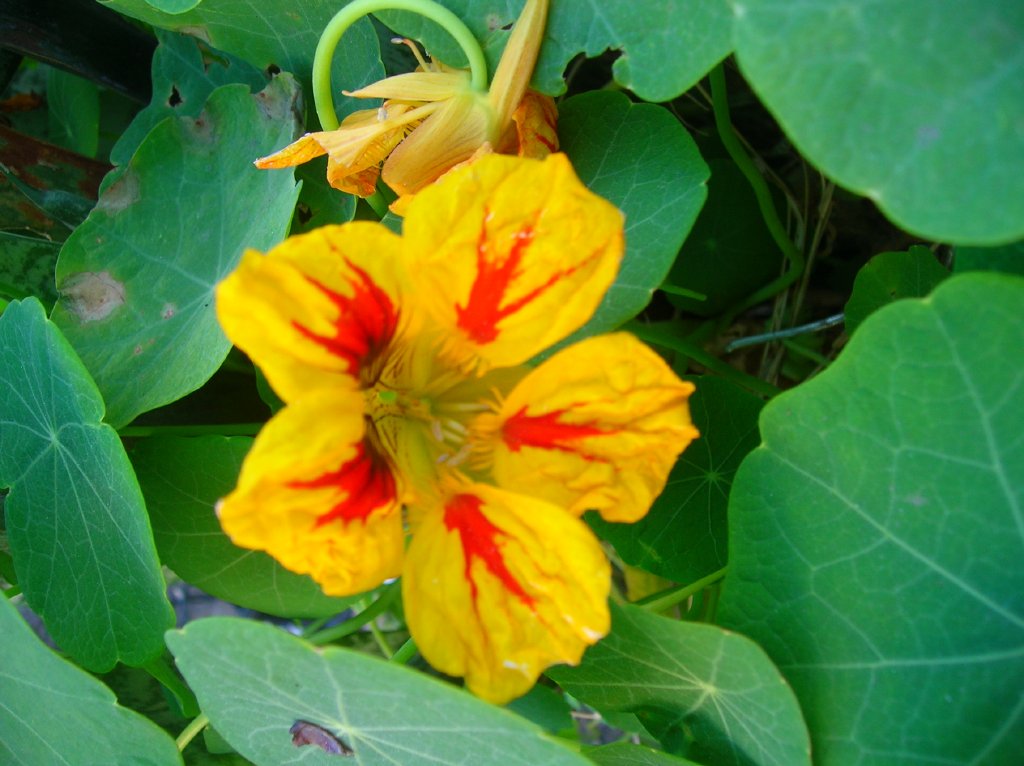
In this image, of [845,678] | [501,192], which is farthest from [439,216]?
[845,678]

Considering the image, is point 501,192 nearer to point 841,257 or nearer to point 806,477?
point 806,477

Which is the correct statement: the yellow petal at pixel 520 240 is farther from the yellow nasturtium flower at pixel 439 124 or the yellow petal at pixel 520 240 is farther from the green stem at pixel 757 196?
the green stem at pixel 757 196

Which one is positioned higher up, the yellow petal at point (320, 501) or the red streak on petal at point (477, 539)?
the yellow petal at point (320, 501)

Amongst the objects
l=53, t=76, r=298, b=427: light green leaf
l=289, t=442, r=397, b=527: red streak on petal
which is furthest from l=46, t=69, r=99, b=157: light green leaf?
l=289, t=442, r=397, b=527: red streak on petal

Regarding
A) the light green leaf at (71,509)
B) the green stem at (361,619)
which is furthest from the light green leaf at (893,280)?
the light green leaf at (71,509)

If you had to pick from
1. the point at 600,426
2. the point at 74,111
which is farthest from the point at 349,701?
the point at 74,111

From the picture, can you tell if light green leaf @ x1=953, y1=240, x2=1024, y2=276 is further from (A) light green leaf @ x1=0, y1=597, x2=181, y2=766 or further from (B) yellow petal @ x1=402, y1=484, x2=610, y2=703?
(A) light green leaf @ x1=0, y1=597, x2=181, y2=766

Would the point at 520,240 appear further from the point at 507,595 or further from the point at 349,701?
the point at 349,701
